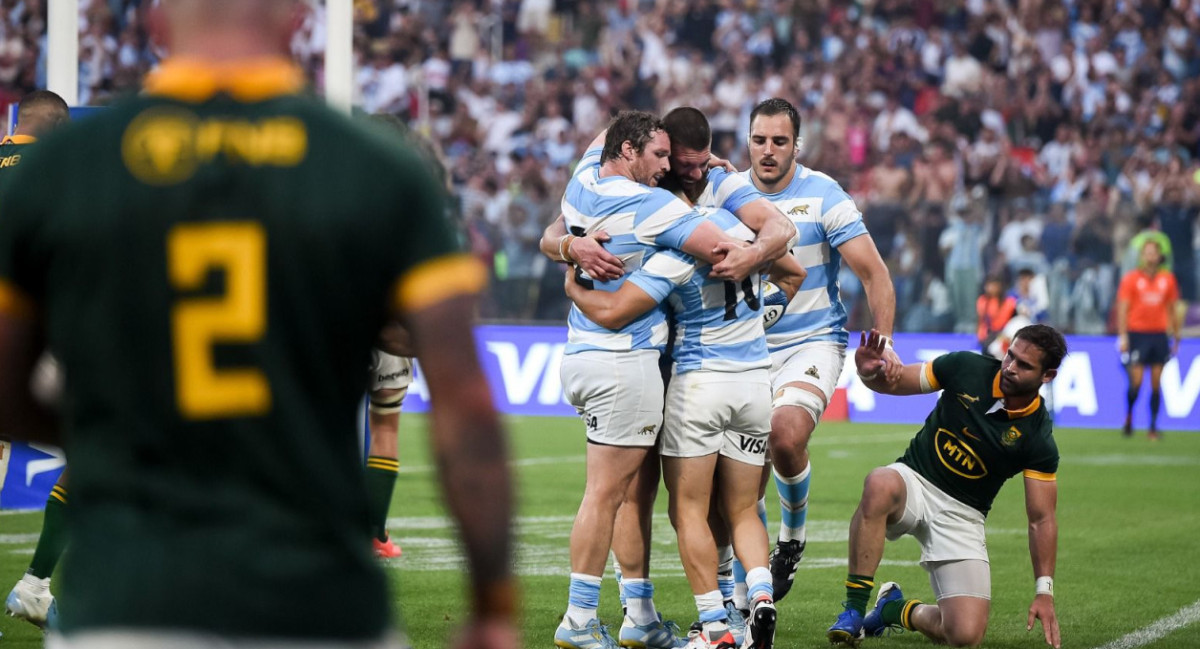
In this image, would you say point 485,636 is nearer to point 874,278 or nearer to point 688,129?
point 688,129

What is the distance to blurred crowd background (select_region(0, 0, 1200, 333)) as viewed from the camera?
19.5m

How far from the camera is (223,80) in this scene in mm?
2305

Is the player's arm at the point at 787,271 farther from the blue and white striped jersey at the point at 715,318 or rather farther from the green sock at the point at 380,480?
the green sock at the point at 380,480

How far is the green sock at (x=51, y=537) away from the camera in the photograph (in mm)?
6898

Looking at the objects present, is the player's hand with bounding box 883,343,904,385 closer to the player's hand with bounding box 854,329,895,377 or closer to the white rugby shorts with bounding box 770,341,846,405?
the player's hand with bounding box 854,329,895,377

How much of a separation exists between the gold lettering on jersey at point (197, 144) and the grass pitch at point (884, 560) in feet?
6.82

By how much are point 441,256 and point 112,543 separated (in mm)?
625

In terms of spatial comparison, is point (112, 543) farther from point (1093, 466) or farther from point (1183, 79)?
point (1183, 79)

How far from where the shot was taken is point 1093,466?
15438mm

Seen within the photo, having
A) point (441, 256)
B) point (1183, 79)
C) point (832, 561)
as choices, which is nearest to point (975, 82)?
point (1183, 79)

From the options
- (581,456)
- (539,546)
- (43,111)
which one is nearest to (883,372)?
(539,546)

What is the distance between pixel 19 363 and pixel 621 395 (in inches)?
169

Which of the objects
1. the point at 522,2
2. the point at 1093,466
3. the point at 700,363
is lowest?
the point at 1093,466

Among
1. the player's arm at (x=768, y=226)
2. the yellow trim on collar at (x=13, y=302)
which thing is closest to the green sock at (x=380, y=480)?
the player's arm at (x=768, y=226)
